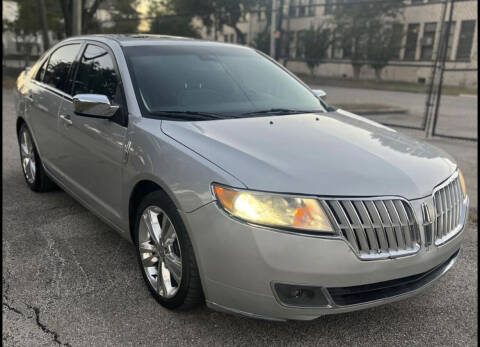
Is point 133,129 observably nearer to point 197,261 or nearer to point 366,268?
point 197,261

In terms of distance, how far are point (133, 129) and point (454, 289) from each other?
251 cm

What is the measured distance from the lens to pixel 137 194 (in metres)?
2.96

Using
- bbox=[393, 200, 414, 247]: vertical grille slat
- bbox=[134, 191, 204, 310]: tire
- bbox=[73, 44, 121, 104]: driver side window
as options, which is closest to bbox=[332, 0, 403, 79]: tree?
bbox=[73, 44, 121, 104]: driver side window

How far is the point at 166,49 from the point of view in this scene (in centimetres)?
366

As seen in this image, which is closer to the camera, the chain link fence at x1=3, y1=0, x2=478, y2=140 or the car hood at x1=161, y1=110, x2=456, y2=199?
the car hood at x1=161, y1=110, x2=456, y2=199

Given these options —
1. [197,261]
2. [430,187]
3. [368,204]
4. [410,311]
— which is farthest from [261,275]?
[410,311]

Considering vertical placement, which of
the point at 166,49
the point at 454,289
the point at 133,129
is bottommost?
the point at 454,289

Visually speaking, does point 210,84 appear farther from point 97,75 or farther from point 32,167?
point 32,167

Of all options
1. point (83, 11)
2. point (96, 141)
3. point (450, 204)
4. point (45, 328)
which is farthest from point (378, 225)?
point (83, 11)

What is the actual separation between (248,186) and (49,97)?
113 inches

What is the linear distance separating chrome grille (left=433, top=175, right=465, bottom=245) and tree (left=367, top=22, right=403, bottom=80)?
2671 centimetres

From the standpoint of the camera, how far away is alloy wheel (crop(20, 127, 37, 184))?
16.2 ft

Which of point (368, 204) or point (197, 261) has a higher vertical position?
point (368, 204)

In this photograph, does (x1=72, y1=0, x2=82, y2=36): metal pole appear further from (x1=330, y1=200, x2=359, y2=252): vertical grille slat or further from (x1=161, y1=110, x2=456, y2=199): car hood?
(x1=330, y1=200, x2=359, y2=252): vertical grille slat
